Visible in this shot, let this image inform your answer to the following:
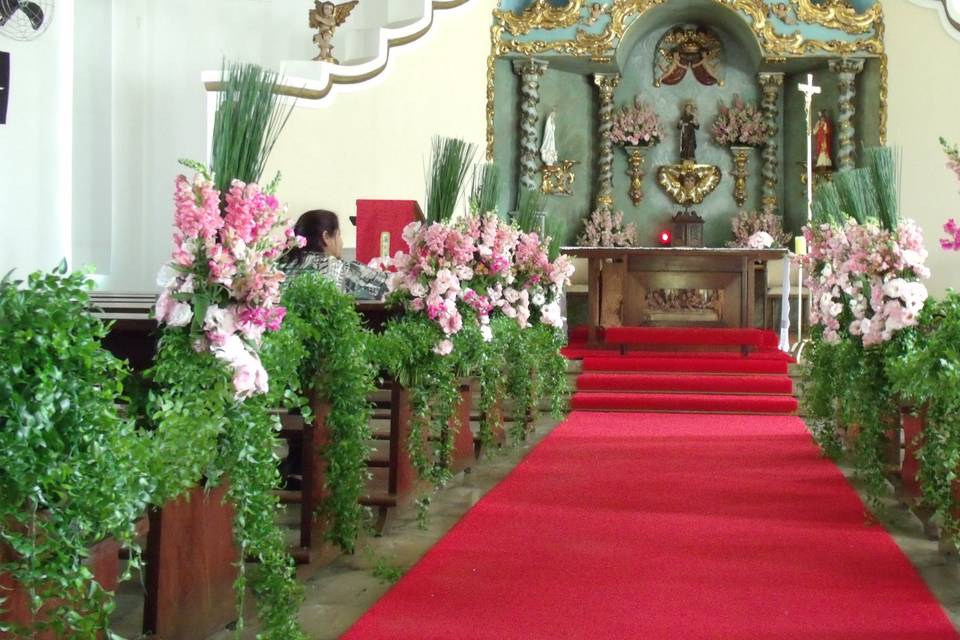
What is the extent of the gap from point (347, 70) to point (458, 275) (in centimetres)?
616

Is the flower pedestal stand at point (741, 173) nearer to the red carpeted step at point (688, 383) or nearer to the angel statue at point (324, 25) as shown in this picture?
the red carpeted step at point (688, 383)

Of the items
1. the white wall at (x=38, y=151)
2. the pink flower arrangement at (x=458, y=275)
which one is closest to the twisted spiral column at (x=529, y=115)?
the pink flower arrangement at (x=458, y=275)

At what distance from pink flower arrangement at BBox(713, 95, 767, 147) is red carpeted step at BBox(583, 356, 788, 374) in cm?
408

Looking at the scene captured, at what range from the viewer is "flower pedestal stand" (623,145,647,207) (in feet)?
40.7

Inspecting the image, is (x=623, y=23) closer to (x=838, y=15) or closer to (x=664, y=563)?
(x=838, y=15)

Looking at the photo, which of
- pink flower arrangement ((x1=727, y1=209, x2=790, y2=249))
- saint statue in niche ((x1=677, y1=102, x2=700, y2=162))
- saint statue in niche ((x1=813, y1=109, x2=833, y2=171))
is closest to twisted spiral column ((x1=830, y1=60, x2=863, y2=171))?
saint statue in niche ((x1=813, y1=109, x2=833, y2=171))

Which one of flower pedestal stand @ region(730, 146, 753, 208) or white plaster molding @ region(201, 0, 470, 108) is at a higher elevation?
white plaster molding @ region(201, 0, 470, 108)

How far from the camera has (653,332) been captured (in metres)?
9.60

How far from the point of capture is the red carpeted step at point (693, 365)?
888cm

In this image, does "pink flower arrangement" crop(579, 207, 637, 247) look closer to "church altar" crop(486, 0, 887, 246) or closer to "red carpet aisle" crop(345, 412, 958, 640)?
"church altar" crop(486, 0, 887, 246)

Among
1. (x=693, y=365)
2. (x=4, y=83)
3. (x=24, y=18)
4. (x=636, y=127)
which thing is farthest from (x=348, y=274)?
(x=636, y=127)

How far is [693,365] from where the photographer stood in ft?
29.1

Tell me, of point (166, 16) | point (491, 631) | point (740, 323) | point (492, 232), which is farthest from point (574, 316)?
point (491, 631)

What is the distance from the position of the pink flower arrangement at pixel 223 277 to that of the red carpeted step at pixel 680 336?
6956 mm
